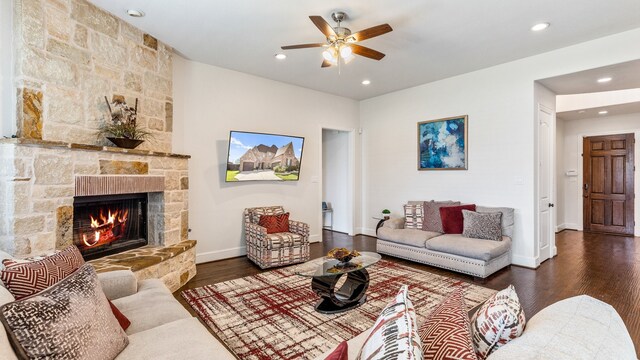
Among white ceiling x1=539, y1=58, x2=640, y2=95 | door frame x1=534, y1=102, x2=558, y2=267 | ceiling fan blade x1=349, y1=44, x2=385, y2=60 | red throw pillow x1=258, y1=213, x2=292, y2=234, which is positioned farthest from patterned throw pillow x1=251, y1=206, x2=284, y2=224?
white ceiling x1=539, y1=58, x2=640, y2=95

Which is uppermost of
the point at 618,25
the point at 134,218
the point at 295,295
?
the point at 618,25

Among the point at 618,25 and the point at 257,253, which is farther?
the point at 257,253

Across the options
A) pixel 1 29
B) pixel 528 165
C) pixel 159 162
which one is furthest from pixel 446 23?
pixel 1 29

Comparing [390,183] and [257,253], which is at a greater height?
[390,183]

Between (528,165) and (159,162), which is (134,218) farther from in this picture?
(528,165)

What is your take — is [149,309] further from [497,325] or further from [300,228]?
[300,228]

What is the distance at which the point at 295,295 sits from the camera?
3.19 metres

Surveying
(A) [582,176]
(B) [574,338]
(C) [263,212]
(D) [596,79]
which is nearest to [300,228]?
(C) [263,212]

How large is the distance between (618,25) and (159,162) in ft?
17.1

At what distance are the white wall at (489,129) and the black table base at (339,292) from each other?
106 inches

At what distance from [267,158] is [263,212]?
866mm

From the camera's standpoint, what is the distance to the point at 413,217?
4.84m

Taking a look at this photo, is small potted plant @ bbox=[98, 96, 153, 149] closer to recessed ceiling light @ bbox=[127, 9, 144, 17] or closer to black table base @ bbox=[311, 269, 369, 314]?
recessed ceiling light @ bbox=[127, 9, 144, 17]

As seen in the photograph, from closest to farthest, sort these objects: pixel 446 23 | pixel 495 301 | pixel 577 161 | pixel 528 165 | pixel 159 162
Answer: pixel 495 301 < pixel 446 23 < pixel 159 162 < pixel 528 165 < pixel 577 161
